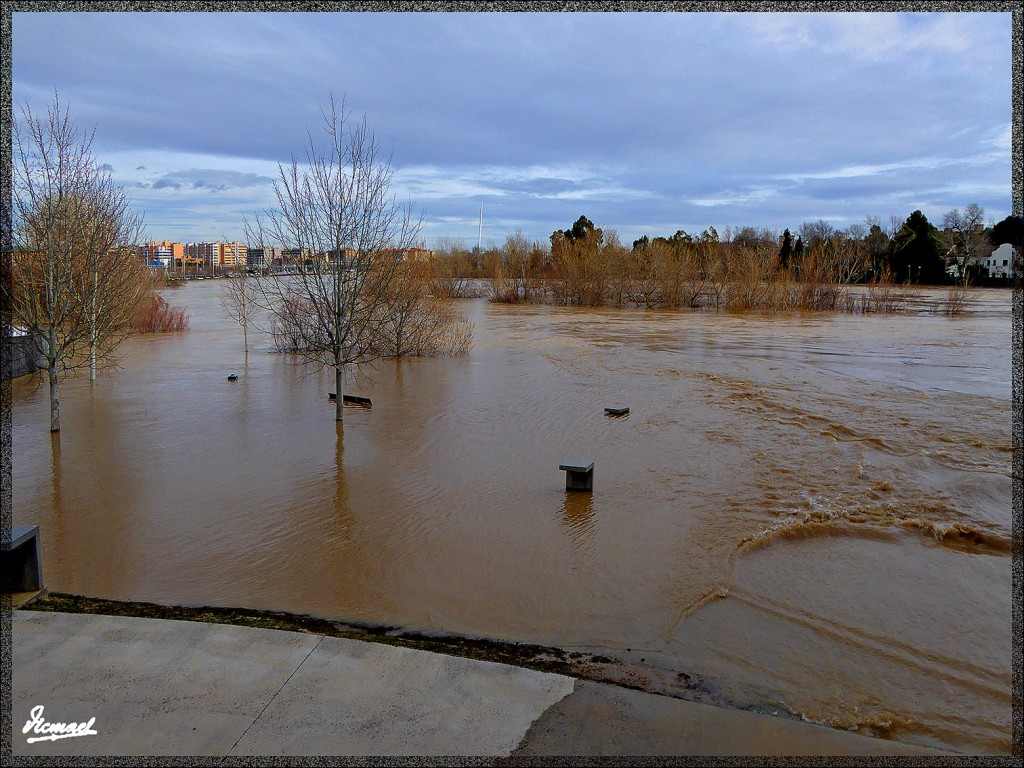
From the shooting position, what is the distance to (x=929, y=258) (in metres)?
71.0

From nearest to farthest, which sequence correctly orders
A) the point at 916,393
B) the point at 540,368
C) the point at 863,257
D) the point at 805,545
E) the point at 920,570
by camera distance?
the point at 920,570 < the point at 805,545 < the point at 916,393 < the point at 540,368 < the point at 863,257

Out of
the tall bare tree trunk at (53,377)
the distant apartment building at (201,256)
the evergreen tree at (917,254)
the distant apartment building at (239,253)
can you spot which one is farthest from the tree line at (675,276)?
the distant apartment building at (201,256)

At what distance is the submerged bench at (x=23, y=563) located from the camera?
5410 millimetres

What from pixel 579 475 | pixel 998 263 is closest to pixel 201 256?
pixel 998 263

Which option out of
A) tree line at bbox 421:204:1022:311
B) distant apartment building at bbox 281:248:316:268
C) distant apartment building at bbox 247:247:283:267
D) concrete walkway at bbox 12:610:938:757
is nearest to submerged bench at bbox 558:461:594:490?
concrete walkway at bbox 12:610:938:757

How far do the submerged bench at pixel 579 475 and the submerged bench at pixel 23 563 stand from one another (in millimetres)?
6016

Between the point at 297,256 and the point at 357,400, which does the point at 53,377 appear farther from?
the point at 357,400

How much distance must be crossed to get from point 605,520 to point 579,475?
3.63 ft

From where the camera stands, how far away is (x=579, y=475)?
9820 mm

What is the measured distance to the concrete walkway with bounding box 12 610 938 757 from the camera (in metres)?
3.71

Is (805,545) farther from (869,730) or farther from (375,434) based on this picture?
(375,434)

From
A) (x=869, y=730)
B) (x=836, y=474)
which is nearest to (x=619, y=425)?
(x=836, y=474)

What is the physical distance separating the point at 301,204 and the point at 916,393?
14.7 m

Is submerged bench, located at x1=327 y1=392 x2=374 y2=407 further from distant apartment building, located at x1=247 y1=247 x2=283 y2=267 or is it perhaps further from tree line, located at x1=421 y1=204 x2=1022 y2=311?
tree line, located at x1=421 y1=204 x2=1022 y2=311
